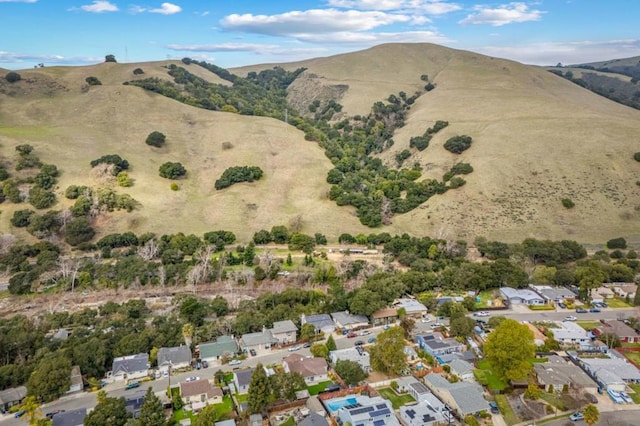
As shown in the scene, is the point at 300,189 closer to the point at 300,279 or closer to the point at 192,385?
the point at 300,279

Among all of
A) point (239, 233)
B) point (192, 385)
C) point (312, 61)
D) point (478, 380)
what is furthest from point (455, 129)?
point (312, 61)

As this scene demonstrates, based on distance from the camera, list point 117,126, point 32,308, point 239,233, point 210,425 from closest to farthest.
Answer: point 210,425
point 32,308
point 239,233
point 117,126

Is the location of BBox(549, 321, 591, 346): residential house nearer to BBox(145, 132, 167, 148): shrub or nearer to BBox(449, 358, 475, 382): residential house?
BBox(449, 358, 475, 382): residential house

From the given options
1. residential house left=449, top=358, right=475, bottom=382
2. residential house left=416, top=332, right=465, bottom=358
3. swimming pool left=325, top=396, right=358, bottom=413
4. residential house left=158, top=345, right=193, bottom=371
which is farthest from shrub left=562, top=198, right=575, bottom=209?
residential house left=158, top=345, right=193, bottom=371

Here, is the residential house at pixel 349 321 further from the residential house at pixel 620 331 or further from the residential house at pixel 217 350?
the residential house at pixel 620 331

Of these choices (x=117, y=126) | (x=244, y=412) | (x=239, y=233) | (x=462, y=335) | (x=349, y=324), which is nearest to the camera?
(x=244, y=412)
